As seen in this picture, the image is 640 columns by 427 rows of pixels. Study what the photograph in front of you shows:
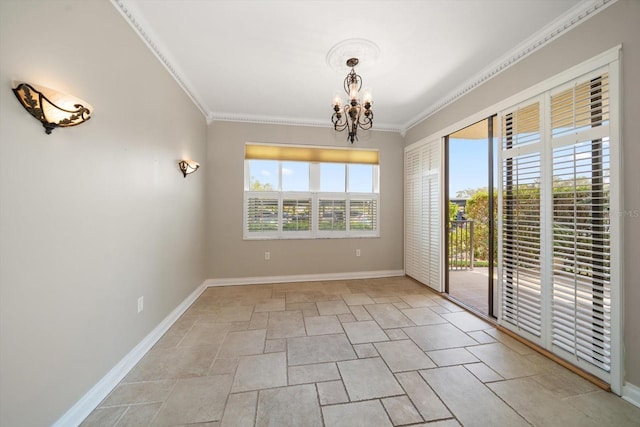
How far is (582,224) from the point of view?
179 centimetres

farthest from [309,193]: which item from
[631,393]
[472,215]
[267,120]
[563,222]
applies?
[631,393]

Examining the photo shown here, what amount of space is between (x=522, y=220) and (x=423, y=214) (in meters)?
1.60

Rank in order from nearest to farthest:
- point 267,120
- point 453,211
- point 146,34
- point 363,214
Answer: point 146,34 < point 267,120 < point 363,214 < point 453,211

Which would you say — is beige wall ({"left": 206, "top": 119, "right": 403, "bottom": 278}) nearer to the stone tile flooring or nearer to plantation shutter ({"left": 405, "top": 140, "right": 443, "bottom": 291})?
plantation shutter ({"left": 405, "top": 140, "right": 443, "bottom": 291})

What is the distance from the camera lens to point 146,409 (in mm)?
1501

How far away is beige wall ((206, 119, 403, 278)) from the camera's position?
12.7ft

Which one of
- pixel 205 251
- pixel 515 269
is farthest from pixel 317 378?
pixel 205 251

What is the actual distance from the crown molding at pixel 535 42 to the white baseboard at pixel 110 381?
431 centimetres

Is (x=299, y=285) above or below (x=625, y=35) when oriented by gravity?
below

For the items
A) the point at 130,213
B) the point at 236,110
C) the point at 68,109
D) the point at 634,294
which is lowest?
the point at 634,294

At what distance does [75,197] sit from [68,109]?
504 mm

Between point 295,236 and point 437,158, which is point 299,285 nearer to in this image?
point 295,236

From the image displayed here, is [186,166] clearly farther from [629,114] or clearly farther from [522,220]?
[629,114]

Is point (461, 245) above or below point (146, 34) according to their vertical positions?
below
